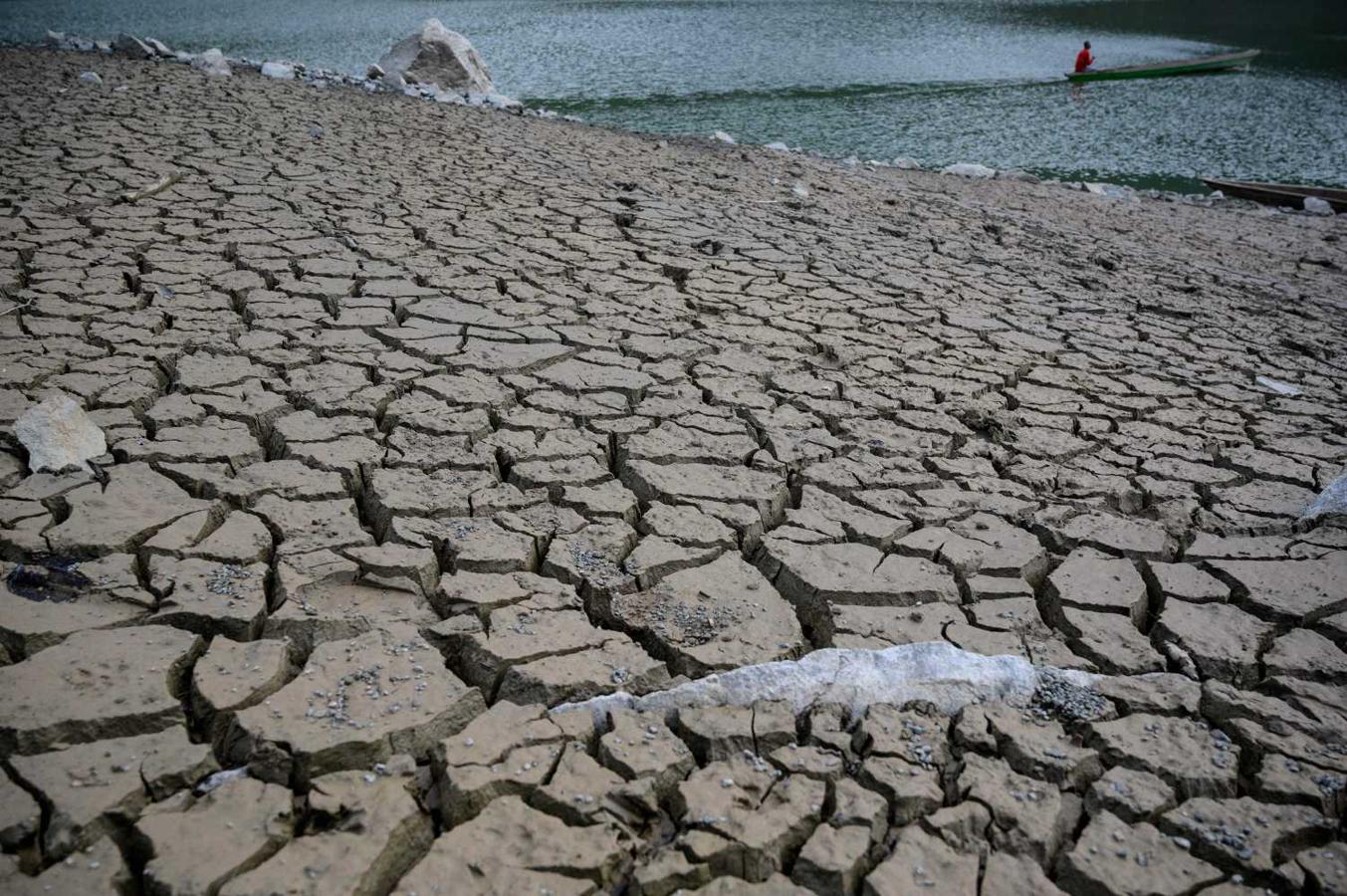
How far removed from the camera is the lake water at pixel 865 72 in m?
11.0

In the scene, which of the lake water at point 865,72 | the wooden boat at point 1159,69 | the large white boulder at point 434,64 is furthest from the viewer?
the wooden boat at point 1159,69

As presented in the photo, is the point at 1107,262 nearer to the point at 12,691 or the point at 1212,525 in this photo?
the point at 1212,525

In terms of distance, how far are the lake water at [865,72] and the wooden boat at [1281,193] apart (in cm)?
67

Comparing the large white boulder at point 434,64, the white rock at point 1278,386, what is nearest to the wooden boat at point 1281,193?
the white rock at point 1278,386

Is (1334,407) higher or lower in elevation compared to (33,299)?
lower

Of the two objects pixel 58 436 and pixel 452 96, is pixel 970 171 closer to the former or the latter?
pixel 452 96

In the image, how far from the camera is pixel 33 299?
11.2ft

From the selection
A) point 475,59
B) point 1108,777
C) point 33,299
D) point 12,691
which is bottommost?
point 1108,777

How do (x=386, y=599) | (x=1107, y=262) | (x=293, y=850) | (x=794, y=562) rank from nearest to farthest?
1. (x=293, y=850)
2. (x=386, y=599)
3. (x=794, y=562)
4. (x=1107, y=262)

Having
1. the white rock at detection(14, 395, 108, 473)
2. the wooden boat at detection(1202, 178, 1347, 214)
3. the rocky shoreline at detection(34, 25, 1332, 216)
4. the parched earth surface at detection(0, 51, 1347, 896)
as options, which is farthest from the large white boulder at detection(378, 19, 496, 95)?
the white rock at detection(14, 395, 108, 473)

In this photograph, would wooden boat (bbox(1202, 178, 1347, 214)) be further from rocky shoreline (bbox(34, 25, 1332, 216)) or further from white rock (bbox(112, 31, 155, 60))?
white rock (bbox(112, 31, 155, 60))

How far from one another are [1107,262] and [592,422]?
379 cm

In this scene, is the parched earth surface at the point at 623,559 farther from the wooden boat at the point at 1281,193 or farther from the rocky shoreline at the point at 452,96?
the wooden boat at the point at 1281,193

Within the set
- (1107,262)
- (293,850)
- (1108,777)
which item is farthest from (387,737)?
(1107,262)
